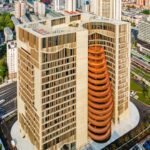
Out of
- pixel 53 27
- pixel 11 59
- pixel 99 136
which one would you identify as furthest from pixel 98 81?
pixel 11 59

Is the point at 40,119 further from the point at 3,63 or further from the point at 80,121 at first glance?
the point at 3,63

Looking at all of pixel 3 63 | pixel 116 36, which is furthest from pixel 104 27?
pixel 3 63

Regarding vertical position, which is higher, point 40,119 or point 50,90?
point 50,90

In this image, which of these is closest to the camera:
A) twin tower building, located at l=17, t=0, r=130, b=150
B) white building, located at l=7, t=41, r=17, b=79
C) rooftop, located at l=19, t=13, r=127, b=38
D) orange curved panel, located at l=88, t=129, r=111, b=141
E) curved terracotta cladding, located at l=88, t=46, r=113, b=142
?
twin tower building, located at l=17, t=0, r=130, b=150

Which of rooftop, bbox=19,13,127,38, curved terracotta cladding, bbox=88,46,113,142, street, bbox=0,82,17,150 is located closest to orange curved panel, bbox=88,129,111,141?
curved terracotta cladding, bbox=88,46,113,142

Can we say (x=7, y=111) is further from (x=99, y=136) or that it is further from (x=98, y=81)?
(x=98, y=81)

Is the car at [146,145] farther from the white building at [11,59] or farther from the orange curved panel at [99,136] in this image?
the white building at [11,59]

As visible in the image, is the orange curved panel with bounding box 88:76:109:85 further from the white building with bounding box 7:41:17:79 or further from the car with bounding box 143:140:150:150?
the white building with bounding box 7:41:17:79
